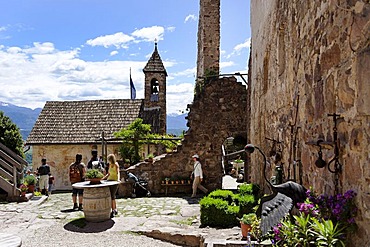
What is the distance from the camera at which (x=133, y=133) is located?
15.9 m

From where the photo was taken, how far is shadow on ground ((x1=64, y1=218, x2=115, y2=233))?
712 cm

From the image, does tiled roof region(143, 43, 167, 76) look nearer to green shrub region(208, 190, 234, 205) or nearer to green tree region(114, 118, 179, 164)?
green tree region(114, 118, 179, 164)

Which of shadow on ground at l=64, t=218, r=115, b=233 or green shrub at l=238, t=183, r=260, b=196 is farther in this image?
green shrub at l=238, t=183, r=260, b=196

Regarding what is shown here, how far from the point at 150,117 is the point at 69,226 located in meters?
15.2

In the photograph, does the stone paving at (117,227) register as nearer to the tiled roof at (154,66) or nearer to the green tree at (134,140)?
the green tree at (134,140)

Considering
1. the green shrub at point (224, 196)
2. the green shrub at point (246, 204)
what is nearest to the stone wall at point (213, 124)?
the green shrub at point (224, 196)

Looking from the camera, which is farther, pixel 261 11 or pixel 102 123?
pixel 102 123

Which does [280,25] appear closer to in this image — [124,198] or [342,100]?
[342,100]

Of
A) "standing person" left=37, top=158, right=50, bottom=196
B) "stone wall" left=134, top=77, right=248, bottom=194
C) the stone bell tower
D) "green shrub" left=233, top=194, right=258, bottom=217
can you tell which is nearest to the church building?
the stone bell tower

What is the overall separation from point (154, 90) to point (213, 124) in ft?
37.1

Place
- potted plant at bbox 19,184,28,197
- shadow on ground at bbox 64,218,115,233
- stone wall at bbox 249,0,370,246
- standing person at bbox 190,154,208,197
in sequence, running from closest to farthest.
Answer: stone wall at bbox 249,0,370,246, shadow on ground at bbox 64,218,115,233, potted plant at bbox 19,184,28,197, standing person at bbox 190,154,208,197

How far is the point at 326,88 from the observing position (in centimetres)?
328

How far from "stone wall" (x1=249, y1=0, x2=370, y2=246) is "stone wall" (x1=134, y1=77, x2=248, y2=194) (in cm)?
658

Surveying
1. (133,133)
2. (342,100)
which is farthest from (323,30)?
(133,133)
